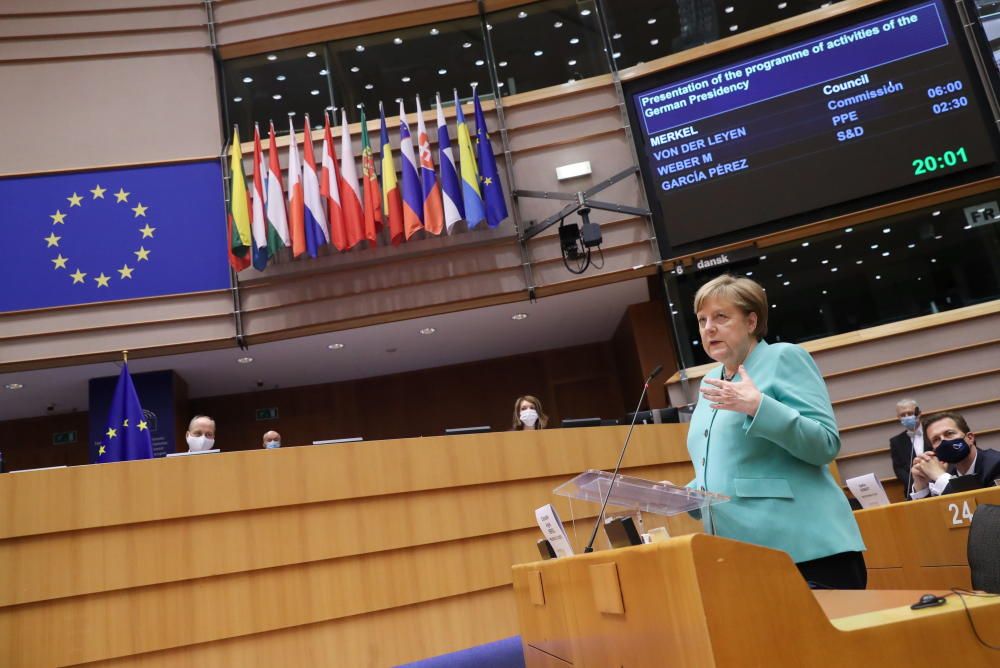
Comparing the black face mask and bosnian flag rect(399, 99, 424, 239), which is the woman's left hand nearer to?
the black face mask

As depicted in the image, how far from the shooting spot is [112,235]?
25.1ft

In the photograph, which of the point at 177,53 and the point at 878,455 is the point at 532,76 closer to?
the point at 177,53

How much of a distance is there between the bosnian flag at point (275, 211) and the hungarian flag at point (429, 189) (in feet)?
4.42

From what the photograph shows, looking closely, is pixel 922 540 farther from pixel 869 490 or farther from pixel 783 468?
pixel 783 468

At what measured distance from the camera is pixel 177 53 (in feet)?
27.3

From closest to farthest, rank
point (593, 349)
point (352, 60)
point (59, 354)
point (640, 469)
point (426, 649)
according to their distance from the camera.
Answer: point (426, 649)
point (640, 469)
point (59, 354)
point (352, 60)
point (593, 349)

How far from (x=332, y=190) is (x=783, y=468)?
21.5 feet

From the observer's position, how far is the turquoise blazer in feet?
5.42

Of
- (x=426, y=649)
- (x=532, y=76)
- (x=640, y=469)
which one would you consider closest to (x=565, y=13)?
(x=532, y=76)

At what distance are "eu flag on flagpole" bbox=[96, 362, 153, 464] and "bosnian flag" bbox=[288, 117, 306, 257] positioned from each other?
7.99 feet

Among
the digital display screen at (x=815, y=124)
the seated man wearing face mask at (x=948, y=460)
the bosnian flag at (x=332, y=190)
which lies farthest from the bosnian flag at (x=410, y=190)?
the seated man wearing face mask at (x=948, y=460)

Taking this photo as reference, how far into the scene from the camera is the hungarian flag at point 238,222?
7.51 m

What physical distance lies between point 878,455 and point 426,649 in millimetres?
4496

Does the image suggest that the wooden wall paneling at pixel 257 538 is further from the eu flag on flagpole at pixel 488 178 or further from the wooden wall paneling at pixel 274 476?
the eu flag on flagpole at pixel 488 178
